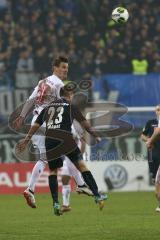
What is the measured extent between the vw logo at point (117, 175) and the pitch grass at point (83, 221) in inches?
158

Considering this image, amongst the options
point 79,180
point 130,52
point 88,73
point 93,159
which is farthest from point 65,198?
point 130,52

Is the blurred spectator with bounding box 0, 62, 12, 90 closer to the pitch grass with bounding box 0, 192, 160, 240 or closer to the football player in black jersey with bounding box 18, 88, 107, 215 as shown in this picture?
the pitch grass with bounding box 0, 192, 160, 240

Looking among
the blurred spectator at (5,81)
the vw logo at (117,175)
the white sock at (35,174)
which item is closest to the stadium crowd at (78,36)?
the blurred spectator at (5,81)

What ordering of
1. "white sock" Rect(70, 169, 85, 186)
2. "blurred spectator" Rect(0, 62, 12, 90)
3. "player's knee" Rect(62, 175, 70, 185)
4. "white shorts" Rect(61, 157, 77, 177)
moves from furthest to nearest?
"blurred spectator" Rect(0, 62, 12, 90), "white shorts" Rect(61, 157, 77, 177), "player's knee" Rect(62, 175, 70, 185), "white sock" Rect(70, 169, 85, 186)

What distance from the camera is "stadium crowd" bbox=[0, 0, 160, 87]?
83.7 feet

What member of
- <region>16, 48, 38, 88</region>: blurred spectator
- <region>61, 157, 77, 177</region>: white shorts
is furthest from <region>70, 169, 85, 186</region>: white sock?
<region>16, 48, 38, 88</region>: blurred spectator

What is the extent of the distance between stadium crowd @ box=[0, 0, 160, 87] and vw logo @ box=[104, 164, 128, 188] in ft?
10.7

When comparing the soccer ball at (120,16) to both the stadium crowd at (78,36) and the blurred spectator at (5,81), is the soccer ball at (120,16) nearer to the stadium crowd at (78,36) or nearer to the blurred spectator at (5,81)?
the blurred spectator at (5,81)

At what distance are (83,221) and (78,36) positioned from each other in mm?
15097

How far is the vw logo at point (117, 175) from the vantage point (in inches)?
888

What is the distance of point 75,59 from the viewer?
25828 mm

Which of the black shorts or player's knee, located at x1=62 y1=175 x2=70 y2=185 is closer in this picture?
the black shorts

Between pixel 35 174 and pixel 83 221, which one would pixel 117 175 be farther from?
pixel 83 221

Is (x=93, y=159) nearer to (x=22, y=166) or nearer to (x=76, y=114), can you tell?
(x=22, y=166)
